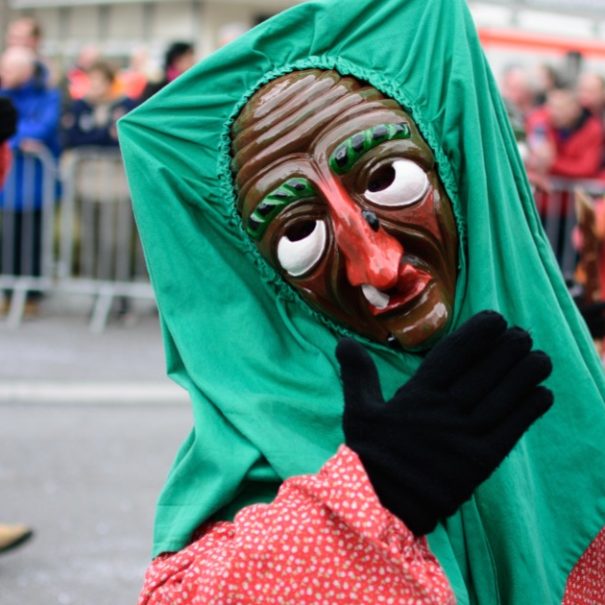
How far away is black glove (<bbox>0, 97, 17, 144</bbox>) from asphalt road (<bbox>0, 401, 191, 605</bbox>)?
1526 mm

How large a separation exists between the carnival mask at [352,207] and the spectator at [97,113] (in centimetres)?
668

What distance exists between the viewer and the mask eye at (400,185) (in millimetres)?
1599

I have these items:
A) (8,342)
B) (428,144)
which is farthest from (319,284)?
(8,342)

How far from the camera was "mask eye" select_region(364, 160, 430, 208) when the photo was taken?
1.60 metres

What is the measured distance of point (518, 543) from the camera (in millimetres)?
1559

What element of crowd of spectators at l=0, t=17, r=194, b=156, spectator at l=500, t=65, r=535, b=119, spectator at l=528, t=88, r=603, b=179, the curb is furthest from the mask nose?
spectator at l=500, t=65, r=535, b=119

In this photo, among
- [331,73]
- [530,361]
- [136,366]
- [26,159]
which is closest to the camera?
[530,361]

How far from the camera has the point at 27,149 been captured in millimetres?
8125

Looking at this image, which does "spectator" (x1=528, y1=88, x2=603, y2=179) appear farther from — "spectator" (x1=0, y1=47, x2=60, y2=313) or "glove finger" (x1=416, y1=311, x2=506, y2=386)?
"glove finger" (x1=416, y1=311, x2=506, y2=386)

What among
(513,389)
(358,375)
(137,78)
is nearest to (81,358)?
(137,78)

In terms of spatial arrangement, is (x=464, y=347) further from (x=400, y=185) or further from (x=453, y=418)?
(x=400, y=185)

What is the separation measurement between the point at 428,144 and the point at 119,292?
6.96 metres

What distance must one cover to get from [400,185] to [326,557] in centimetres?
51

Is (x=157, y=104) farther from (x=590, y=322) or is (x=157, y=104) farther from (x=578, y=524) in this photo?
(x=590, y=322)
